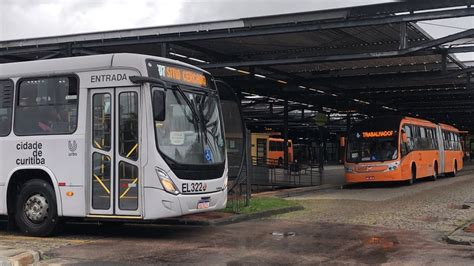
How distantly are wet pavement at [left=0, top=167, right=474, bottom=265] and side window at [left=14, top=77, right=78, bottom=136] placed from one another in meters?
2.14

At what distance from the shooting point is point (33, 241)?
9.94m

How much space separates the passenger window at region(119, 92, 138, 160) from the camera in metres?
9.97

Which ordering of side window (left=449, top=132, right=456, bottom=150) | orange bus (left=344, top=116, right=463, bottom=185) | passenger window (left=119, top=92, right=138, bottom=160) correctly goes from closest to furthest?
passenger window (left=119, top=92, right=138, bottom=160) → orange bus (left=344, top=116, right=463, bottom=185) → side window (left=449, top=132, right=456, bottom=150)

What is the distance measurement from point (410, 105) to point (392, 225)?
1320 inches

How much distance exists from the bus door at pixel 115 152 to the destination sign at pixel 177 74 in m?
0.52

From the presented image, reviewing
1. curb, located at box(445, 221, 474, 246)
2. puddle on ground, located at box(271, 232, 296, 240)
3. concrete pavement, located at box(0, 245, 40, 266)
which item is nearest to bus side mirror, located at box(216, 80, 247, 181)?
puddle on ground, located at box(271, 232, 296, 240)

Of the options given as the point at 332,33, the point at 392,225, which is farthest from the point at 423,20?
the point at 392,225

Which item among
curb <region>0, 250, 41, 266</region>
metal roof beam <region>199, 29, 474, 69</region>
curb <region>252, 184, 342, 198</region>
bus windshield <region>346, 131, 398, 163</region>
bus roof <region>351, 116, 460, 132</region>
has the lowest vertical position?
curb <region>0, 250, 41, 266</region>

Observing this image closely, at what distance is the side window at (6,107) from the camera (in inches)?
436

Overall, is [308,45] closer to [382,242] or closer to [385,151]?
[385,151]

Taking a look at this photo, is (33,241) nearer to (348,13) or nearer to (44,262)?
(44,262)

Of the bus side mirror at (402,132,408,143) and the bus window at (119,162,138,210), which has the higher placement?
the bus side mirror at (402,132,408,143)

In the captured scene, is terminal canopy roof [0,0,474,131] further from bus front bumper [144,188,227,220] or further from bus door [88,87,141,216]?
bus front bumper [144,188,227,220]

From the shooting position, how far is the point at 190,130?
10.4 metres
